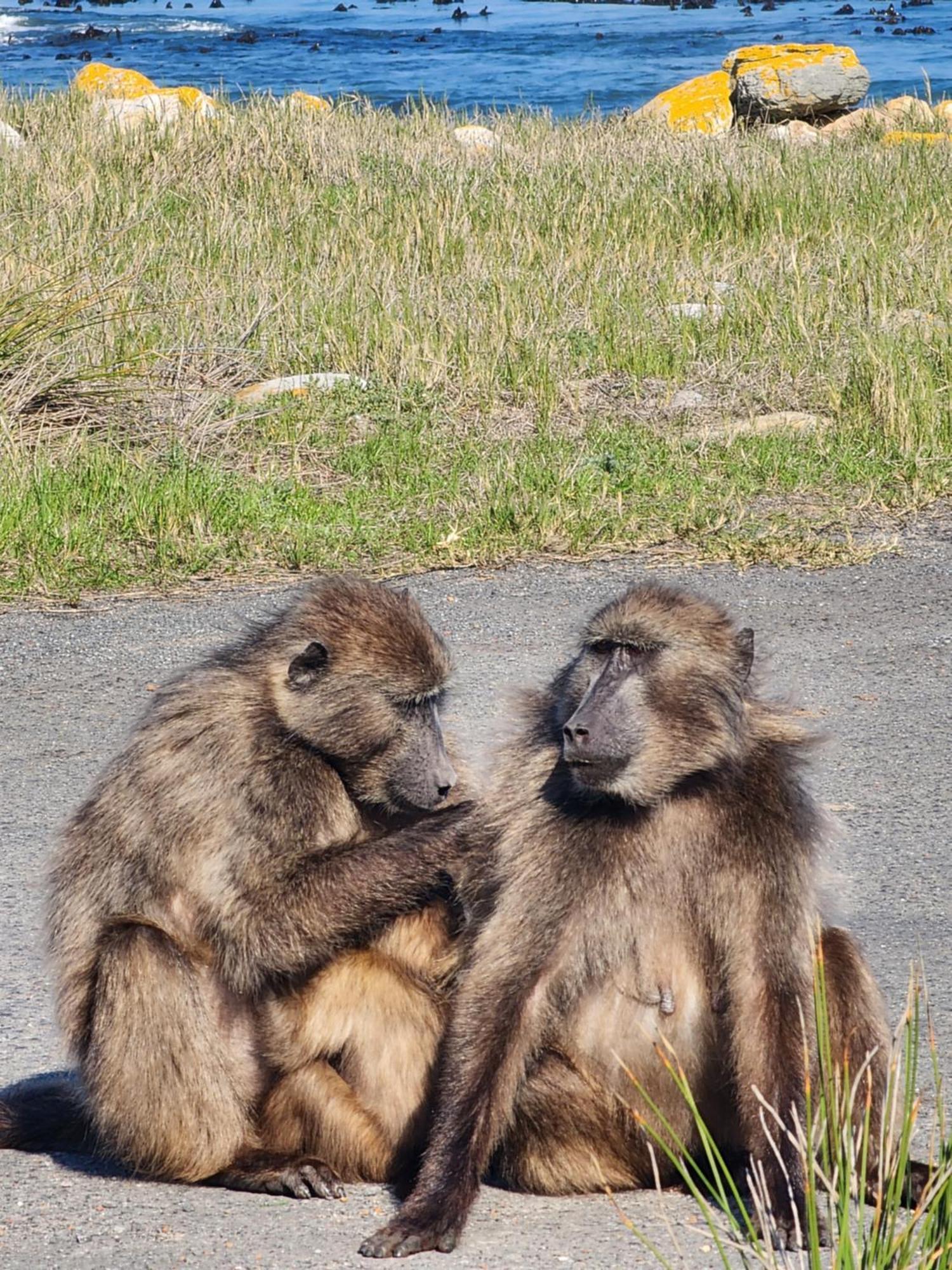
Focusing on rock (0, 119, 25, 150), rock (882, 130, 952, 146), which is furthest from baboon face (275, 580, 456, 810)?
rock (882, 130, 952, 146)

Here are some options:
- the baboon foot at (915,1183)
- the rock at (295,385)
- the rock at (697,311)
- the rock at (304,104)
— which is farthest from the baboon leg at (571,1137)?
the rock at (304,104)

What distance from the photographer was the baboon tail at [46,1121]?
3434 millimetres

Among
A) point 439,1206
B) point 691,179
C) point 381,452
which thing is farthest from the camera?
point 691,179

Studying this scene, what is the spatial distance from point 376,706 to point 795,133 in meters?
17.7

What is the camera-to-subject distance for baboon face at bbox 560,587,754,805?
3096 mm

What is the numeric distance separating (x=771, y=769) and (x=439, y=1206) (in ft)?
3.19

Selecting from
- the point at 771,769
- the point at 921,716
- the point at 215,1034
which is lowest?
the point at 921,716

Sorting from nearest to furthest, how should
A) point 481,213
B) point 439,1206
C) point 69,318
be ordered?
1. point 439,1206
2. point 69,318
3. point 481,213

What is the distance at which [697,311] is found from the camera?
10438 millimetres

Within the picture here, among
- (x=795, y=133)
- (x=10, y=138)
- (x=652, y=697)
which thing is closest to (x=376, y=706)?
(x=652, y=697)

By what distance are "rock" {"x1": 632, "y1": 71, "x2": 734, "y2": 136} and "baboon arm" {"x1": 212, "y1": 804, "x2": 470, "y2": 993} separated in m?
18.4

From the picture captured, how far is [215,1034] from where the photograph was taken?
316 centimetres

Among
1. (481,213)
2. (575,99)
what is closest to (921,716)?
(481,213)

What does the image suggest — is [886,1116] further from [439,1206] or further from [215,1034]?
[215,1034]
